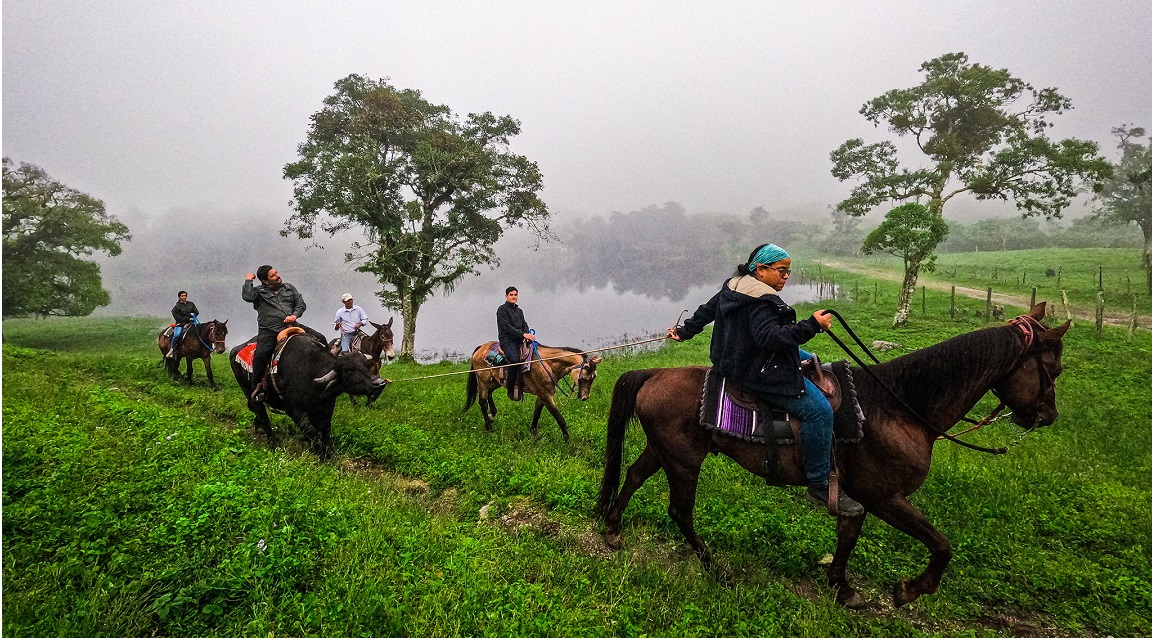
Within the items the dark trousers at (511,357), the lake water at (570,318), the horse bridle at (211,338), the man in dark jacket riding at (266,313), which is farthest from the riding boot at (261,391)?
the lake water at (570,318)

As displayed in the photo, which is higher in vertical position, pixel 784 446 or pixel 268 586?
pixel 784 446

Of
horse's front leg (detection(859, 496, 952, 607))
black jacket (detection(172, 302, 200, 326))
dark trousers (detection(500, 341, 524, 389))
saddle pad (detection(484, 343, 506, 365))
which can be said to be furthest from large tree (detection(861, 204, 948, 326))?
black jacket (detection(172, 302, 200, 326))

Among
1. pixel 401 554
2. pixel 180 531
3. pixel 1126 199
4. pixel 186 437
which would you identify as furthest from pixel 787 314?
pixel 1126 199

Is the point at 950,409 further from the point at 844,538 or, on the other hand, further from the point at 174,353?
the point at 174,353

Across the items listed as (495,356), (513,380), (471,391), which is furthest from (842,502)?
(471,391)

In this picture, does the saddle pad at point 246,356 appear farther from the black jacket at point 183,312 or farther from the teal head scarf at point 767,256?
the teal head scarf at point 767,256

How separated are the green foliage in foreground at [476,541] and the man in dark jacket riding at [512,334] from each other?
1.51 meters

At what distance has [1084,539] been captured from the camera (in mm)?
5266

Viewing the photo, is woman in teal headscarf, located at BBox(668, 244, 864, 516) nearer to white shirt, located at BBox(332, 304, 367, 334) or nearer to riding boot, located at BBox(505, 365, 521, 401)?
riding boot, located at BBox(505, 365, 521, 401)

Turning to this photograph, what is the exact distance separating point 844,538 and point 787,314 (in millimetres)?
2416

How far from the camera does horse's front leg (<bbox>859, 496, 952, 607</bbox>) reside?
3.98 meters

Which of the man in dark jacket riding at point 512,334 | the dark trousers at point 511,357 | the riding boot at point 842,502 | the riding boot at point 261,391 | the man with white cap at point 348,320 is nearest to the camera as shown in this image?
the riding boot at point 842,502

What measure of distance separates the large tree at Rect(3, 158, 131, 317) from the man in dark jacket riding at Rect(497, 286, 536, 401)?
30168mm

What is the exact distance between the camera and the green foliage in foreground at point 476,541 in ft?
11.2
